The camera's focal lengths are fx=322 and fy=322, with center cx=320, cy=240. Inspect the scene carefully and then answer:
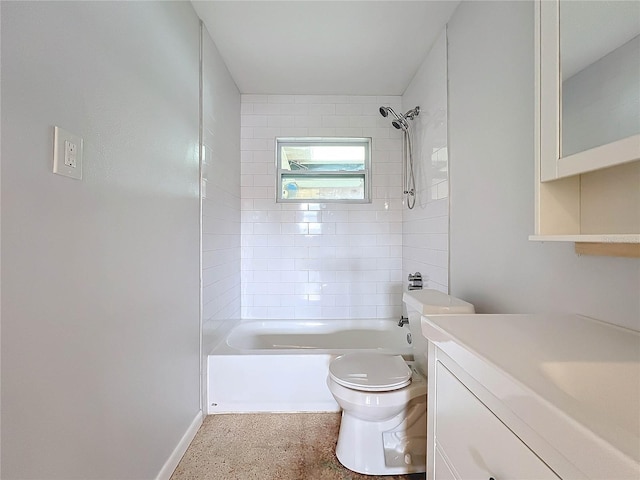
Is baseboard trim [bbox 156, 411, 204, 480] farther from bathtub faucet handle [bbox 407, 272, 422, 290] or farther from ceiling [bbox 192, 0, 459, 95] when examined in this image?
ceiling [bbox 192, 0, 459, 95]

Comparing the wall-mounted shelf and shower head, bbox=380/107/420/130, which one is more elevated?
shower head, bbox=380/107/420/130

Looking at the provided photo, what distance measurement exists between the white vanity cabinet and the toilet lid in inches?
17.7

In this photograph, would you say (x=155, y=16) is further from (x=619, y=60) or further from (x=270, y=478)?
(x=270, y=478)

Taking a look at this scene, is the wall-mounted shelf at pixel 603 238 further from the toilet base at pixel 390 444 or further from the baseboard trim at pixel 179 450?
the baseboard trim at pixel 179 450

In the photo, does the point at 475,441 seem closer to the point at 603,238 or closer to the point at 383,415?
the point at 603,238

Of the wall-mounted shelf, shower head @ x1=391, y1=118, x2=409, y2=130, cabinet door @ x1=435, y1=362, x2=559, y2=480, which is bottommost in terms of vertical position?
cabinet door @ x1=435, y1=362, x2=559, y2=480

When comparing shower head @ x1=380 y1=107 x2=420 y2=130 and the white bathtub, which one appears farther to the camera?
shower head @ x1=380 y1=107 x2=420 y2=130

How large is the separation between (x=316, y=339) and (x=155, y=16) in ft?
7.93

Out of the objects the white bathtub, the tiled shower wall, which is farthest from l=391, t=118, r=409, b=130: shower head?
the white bathtub

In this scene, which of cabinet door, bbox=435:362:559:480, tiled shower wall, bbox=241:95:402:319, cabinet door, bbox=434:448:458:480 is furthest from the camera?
tiled shower wall, bbox=241:95:402:319

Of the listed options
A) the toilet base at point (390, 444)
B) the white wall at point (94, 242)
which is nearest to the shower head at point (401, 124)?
the white wall at point (94, 242)

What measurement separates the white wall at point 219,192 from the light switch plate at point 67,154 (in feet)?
3.52

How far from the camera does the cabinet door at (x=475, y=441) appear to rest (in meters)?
0.59

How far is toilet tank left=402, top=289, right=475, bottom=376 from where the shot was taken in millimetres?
1396
